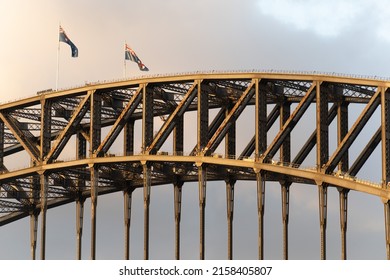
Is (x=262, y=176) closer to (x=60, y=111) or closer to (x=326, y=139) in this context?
(x=326, y=139)

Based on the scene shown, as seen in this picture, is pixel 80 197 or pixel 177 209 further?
pixel 80 197

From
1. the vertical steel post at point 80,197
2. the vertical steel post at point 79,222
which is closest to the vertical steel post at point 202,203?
the vertical steel post at point 79,222

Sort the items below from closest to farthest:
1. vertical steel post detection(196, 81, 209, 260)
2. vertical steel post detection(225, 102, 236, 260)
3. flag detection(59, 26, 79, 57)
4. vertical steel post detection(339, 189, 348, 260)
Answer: vertical steel post detection(339, 189, 348, 260) → vertical steel post detection(196, 81, 209, 260) → vertical steel post detection(225, 102, 236, 260) → flag detection(59, 26, 79, 57)

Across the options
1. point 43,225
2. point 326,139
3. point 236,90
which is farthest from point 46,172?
point 326,139

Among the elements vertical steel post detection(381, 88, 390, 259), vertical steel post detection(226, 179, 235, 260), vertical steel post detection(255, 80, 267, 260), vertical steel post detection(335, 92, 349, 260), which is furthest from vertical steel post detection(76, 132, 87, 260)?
vertical steel post detection(381, 88, 390, 259)

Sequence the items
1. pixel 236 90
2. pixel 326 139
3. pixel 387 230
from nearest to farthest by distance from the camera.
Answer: pixel 387 230 → pixel 326 139 → pixel 236 90

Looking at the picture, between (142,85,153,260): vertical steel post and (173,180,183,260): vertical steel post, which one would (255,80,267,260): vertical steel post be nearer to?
(173,180,183,260): vertical steel post

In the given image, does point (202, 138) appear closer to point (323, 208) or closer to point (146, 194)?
point (146, 194)

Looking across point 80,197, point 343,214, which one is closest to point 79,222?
point 80,197

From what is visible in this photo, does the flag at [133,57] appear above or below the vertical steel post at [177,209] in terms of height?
above

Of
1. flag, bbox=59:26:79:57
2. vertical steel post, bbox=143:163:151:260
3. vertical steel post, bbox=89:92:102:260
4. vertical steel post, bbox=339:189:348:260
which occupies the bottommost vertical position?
vertical steel post, bbox=339:189:348:260

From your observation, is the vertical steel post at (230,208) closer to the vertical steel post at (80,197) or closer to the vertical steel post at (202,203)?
the vertical steel post at (202,203)
